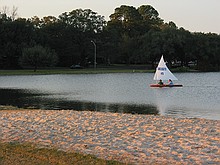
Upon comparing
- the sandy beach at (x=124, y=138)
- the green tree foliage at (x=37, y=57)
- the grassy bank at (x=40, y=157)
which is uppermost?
the green tree foliage at (x=37, y=57)

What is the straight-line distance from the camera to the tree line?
89.8 m

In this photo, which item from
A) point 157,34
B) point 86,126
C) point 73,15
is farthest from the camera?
point 73,15

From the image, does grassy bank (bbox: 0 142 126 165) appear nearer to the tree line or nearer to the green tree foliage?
the green tree foliage

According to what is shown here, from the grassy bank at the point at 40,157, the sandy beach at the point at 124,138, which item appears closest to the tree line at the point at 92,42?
the sandy beach at the point at 124,138

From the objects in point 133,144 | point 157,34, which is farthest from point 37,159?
point 157,34

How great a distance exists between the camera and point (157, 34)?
92.3m

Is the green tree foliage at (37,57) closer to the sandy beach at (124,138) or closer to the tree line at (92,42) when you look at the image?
the tree line at (92,42)

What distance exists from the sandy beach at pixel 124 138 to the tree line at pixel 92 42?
71.1m

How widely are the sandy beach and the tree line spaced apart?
7110cm

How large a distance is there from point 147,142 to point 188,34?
8838 centimetres

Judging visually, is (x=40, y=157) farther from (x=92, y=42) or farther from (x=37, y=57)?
(x=92, y=42)

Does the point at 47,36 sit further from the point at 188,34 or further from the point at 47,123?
the point at 47,123

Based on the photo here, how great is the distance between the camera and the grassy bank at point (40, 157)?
785cm

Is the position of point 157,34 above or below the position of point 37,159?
above
